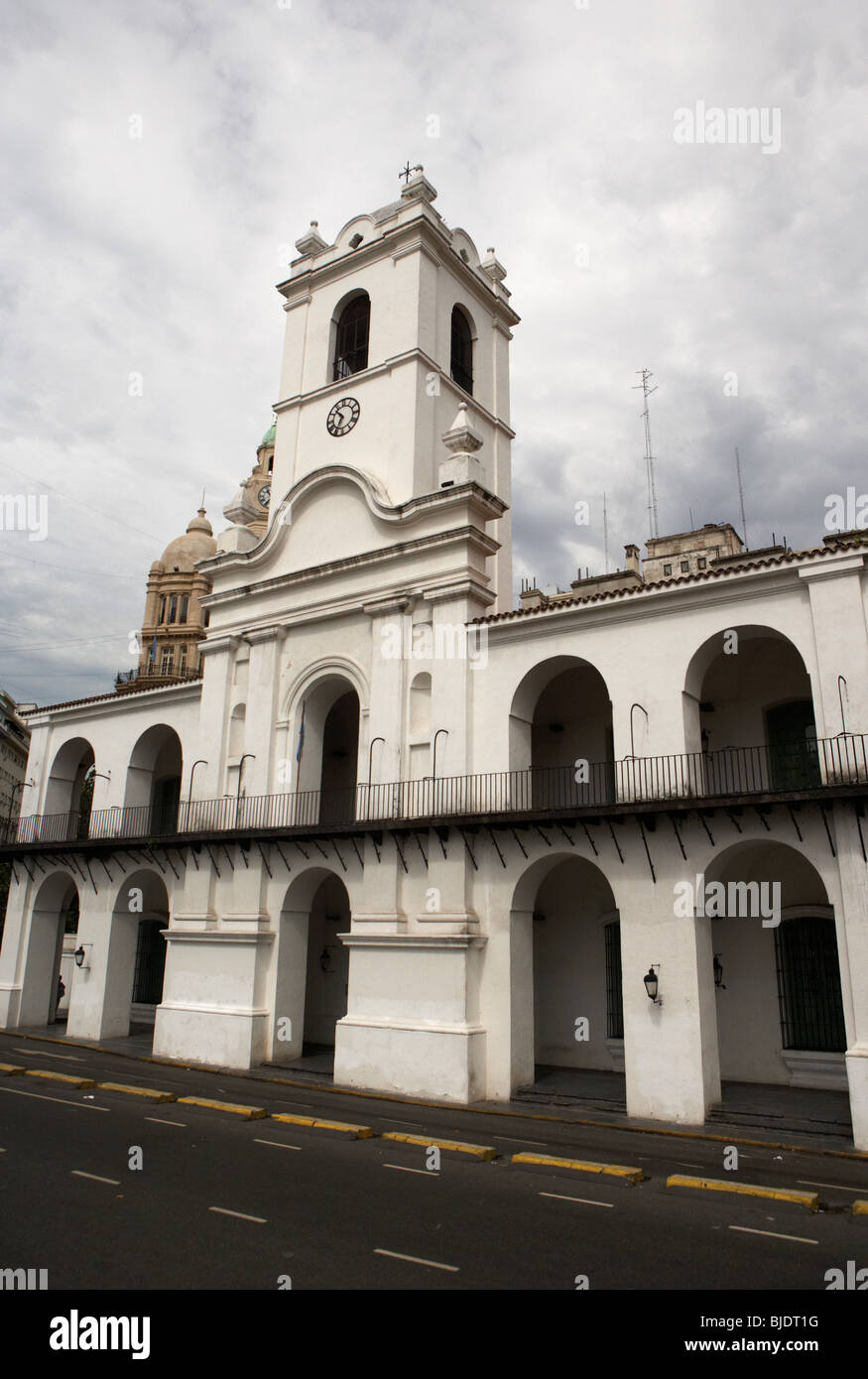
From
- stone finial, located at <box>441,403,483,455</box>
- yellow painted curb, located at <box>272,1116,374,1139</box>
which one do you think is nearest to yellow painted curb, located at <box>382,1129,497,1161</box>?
yellow painted curb, located at <box>272,1116,374,1139</box>

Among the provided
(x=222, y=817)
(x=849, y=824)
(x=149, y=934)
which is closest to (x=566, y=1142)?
(x=849, y=824)

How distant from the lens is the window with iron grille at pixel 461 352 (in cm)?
2553

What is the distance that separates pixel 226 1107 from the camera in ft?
51.8

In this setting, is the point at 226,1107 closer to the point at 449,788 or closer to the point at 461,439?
the point at 449,788

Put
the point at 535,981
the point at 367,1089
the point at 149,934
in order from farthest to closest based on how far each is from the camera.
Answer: the point at 149,934
the point at 535,981
the point at 367,1089

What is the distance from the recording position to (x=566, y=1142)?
1377 cm

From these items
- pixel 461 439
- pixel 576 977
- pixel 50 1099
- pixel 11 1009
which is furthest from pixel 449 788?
pixel 11 1009

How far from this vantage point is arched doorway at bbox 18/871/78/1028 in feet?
90.2

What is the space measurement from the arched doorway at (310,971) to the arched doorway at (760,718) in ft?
30.1

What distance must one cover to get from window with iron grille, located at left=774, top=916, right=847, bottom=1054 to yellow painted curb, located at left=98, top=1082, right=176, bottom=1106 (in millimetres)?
11582

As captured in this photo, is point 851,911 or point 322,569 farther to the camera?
point 322,569

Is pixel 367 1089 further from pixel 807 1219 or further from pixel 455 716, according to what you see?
pixel 807 1219
